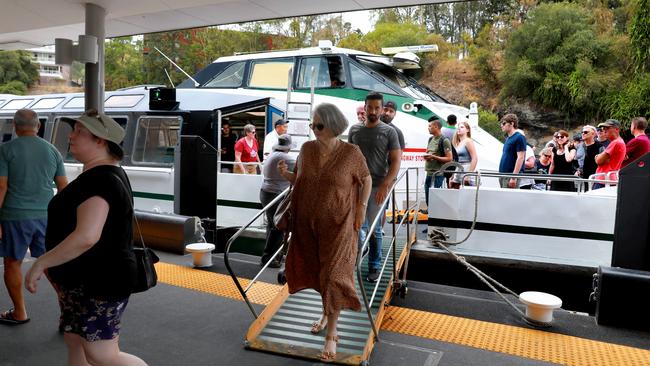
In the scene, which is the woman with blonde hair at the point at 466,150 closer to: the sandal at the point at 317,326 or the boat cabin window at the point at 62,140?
the sandal at the point at 317,326

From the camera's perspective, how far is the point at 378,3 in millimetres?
5594

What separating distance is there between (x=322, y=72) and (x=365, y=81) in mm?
853

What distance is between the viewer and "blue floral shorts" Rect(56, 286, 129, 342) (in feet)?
7.22

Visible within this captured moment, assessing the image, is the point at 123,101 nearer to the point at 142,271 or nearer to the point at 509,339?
the point at 142,271

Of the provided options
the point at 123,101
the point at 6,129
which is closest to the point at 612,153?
the point at 123,101

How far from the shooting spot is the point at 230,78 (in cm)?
1028

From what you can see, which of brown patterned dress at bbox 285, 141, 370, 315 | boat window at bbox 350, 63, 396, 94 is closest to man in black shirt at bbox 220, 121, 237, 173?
boat window at bbox 350, 63, 396, 94

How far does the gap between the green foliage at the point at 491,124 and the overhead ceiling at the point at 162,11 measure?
82.2 ft

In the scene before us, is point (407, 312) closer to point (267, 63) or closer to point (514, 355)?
point (514, 355)

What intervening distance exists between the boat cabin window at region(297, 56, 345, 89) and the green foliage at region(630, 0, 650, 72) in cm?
2223

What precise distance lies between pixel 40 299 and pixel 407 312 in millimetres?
3237

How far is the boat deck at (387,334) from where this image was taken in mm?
3402

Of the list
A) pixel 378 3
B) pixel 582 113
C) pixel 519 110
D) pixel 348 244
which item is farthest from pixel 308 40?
pixel 348 244

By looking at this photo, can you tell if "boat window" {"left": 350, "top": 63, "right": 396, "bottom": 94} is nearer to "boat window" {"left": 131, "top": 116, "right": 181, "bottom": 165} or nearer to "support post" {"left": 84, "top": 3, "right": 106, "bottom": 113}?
"boat window" {"left": 131, "top": 116, "right": 181, "bottom": 165}
